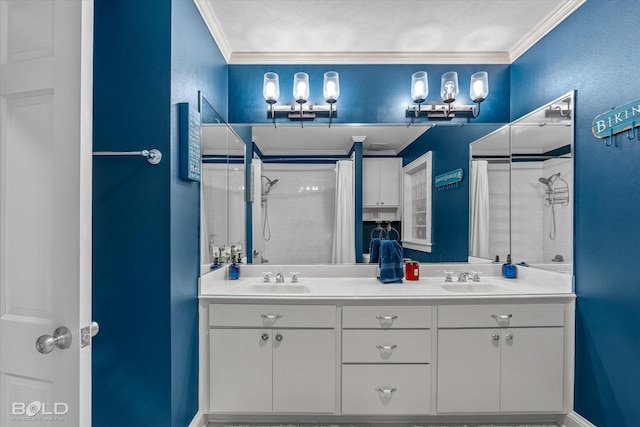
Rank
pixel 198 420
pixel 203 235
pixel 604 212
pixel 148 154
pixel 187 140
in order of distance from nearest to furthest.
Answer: pixel 148 154
pixel 187 140
pixel 604 212
pixel 198 420
pixel 203 235

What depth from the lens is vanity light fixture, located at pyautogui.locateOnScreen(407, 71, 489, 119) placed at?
8.32ft

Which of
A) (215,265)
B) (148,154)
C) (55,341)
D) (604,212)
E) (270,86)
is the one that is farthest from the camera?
(270,86)

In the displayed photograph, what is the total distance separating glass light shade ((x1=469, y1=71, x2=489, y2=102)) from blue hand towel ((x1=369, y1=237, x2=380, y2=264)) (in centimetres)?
126

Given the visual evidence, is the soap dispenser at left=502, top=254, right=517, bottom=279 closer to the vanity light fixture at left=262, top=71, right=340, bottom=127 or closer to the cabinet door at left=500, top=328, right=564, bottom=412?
the cabinet door at left=500, top=328, right=564, bottom=412

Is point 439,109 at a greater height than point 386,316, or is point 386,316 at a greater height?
point 439,109

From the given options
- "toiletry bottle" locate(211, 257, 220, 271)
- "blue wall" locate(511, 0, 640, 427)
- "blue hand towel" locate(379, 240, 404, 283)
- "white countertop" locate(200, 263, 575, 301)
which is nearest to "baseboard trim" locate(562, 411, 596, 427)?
"blue wall" locate(511, 0, 640, 427)

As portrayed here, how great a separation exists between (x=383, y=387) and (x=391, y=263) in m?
0.78

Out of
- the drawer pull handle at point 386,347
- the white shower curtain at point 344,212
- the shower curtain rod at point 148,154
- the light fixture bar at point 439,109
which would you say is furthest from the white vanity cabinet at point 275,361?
the light fixture bar at point 439,109

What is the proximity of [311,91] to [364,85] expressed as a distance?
40 centimetres

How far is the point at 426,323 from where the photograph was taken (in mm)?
2031

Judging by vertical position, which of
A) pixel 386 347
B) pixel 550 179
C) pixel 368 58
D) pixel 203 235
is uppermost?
pixel 368 58

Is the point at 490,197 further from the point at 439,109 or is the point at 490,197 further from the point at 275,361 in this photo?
the point at 275,361

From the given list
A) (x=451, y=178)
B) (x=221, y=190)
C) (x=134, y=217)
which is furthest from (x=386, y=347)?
(x=134, y=217)

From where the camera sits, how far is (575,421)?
2018 millimetres
